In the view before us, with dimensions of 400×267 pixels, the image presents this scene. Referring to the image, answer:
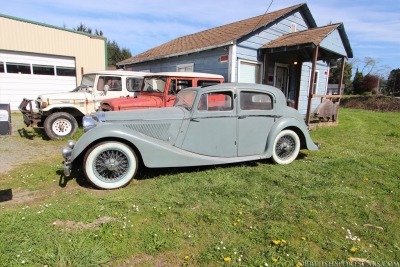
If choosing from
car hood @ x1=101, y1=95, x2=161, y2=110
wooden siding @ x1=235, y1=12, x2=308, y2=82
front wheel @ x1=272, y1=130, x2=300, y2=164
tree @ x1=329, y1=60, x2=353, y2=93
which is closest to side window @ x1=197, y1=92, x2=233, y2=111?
front wheel @ x1=272, y1=130, x2=300, y2=164

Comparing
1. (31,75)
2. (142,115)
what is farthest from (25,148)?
(31,75)

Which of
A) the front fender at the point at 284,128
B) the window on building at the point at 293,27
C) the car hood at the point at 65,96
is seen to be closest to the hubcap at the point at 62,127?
the car hood at the point at 65,96

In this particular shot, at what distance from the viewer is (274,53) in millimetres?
9508

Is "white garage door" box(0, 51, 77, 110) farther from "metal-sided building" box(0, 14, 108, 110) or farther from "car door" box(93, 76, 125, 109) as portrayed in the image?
"car door" box(93, 76, 125, 109)

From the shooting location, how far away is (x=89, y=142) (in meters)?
3.46

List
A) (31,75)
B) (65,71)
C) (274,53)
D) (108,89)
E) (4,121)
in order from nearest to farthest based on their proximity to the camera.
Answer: (4,121) → (108,89) → (274,53) → (31,75) → (65,71)

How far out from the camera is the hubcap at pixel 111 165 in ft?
11.7

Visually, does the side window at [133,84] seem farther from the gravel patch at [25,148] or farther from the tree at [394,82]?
the tree at [394,82]

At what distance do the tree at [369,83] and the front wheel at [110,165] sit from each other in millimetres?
48060

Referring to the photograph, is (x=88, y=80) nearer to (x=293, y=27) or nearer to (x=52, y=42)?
(x=52, y=42)

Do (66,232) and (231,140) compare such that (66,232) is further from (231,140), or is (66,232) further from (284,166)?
(284,166)

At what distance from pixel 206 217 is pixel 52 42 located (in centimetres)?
1397

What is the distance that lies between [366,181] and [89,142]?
14.3 ft

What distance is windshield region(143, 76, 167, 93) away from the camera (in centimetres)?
610
